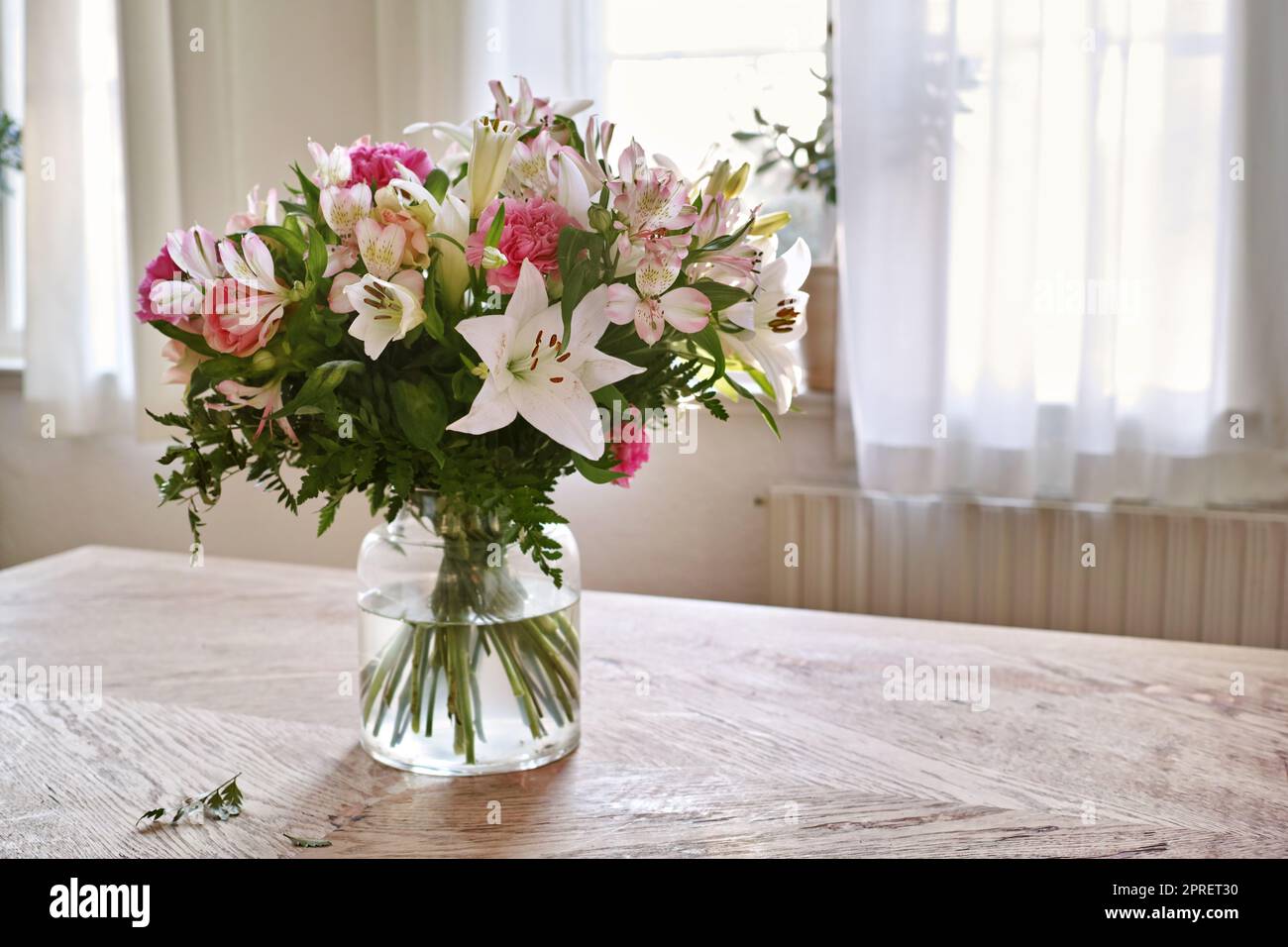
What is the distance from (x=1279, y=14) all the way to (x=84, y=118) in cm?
272

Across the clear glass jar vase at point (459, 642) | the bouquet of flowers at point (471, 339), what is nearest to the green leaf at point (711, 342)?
the bouquet of flowers at point (471, 339)

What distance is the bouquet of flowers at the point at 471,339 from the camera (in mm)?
724

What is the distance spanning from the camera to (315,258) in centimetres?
75

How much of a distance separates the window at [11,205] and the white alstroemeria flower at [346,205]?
9.49ft

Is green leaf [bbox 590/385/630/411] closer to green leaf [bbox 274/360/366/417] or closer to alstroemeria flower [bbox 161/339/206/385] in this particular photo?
green leaf [bbox 274/360/366/417]

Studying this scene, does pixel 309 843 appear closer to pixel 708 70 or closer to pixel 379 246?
pixel 379 246

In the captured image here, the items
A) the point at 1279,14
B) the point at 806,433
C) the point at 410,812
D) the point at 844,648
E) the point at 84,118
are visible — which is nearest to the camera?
the point at 410,812

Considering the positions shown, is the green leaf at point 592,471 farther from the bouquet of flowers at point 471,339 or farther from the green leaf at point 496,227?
the green leaf at point 496,227

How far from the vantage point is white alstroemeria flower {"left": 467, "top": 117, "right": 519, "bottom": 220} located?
0.75m

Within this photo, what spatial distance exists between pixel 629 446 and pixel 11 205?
3021 mm

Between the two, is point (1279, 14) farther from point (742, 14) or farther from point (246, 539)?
point (246, 539)

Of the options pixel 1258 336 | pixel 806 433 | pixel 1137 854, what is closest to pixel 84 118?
pixel 806 433

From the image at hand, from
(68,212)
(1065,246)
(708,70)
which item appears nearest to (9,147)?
(68,212)
